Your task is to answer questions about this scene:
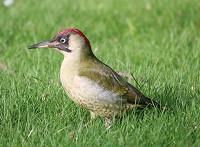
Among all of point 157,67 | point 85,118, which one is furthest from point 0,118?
point 157,67

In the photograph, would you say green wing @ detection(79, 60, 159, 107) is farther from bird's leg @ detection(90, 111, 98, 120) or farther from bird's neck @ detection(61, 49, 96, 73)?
bird's leg @ detection(90, 111, 98, 120)

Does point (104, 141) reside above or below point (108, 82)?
below

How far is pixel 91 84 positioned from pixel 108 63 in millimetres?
1909

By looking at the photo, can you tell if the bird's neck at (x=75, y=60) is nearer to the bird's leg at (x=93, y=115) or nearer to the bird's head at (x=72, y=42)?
the bird's head at (x=72, y=42)

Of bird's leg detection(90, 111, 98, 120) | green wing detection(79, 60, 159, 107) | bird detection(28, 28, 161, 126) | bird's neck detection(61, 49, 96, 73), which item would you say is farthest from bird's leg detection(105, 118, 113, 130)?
bird's neck detection(61, 49, 96, 73)

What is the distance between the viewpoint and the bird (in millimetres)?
4879

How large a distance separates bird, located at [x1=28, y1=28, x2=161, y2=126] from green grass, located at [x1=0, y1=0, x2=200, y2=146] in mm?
109

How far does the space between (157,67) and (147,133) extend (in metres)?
2.17

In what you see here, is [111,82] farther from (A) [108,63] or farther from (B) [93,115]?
(A) [108,63]

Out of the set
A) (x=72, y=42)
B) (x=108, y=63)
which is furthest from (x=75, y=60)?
(x=108, y=63)

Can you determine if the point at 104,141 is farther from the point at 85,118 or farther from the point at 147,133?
the point at 85,118

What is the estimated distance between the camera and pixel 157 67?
6734 mm

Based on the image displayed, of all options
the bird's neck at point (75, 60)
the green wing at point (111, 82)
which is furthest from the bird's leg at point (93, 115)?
the bird's neck at point (75, 60)

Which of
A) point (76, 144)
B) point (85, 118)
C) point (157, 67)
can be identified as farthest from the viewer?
point (157, 67)
